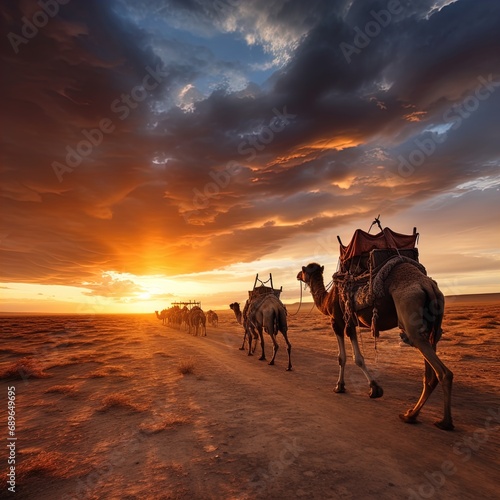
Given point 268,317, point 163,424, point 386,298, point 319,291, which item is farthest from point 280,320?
point 163,424

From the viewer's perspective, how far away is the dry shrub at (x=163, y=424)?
6.25 m

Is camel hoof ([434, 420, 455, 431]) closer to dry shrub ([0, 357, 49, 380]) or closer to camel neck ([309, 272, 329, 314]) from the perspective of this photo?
camel neck ([309, 272, 329, 314])

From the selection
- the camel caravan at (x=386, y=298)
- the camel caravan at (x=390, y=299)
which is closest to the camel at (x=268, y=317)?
the camel caravan at (x=386, y=298)

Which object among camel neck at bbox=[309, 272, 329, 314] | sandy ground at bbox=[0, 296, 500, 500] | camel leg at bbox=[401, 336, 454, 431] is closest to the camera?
sandy ground at bbox=[0, 296, 500, 500]

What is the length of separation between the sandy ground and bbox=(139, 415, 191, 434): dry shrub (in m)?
0.04

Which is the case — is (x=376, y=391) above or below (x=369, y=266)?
below

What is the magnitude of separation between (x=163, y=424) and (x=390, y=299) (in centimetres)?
604

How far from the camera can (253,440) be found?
5.51m

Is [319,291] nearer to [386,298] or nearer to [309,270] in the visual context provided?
[309,270]

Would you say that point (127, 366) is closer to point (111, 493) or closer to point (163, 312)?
point (111, 493)

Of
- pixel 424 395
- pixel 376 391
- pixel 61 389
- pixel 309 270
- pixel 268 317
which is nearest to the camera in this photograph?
pixel 424 395

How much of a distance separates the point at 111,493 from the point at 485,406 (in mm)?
8607

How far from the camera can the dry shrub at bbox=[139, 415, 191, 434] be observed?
20.5 ft

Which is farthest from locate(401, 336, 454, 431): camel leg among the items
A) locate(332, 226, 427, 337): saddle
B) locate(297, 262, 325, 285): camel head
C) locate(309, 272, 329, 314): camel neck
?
locate(297, 262, 325, 285): camel head
